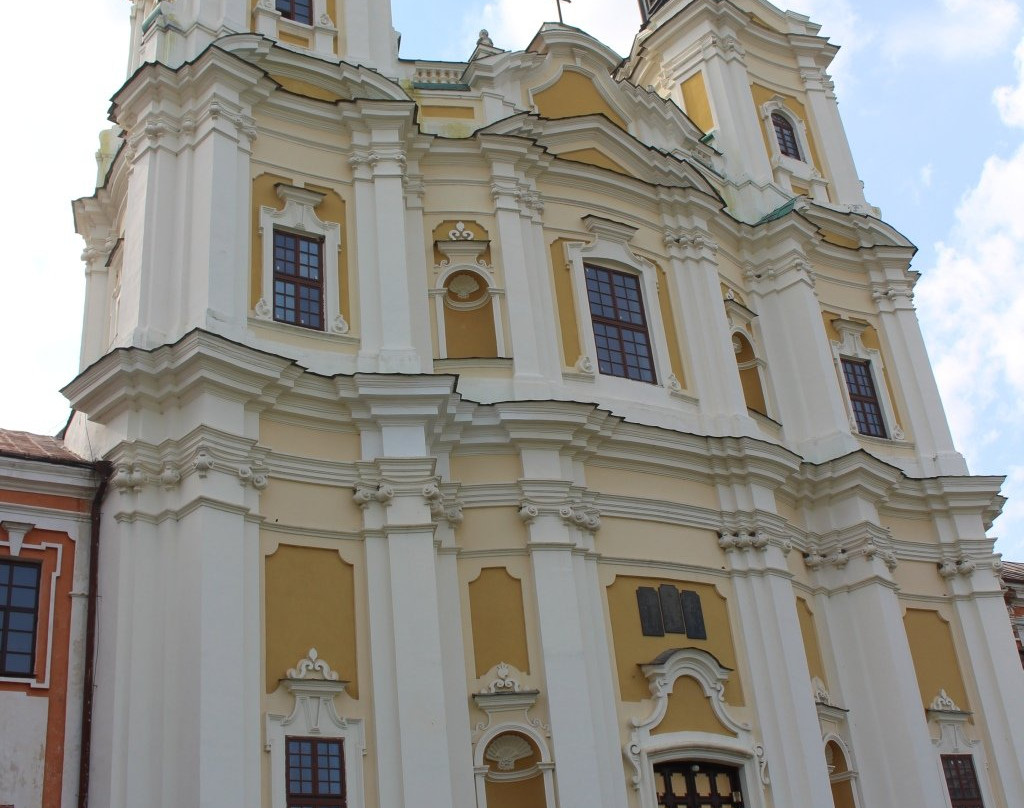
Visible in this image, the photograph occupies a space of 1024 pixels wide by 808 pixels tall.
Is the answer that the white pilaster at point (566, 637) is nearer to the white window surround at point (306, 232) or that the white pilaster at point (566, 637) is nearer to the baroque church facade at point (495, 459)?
the baroque church facade at point (495, 459)

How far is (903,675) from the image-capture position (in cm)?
1820

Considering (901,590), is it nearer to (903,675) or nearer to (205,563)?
(903,675)

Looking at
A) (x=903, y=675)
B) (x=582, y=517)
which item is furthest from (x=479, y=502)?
(x=903, y=675)

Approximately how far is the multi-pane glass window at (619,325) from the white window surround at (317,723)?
6.48 m

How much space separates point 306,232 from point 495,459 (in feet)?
12.8

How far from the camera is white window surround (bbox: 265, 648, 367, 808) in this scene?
520 inches

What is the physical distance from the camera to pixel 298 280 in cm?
1628

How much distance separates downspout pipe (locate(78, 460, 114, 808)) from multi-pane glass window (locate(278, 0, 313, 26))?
777 centimetres

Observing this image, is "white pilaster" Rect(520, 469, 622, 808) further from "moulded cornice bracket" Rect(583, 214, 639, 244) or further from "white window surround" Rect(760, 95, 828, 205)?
"white window surround" Rect(760, 95, 828, 205)

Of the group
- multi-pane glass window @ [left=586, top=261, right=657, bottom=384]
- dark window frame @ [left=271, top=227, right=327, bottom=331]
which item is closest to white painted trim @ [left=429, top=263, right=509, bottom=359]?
multi-pane glass window @ [left=586, top=261, right=657, bottom=384]

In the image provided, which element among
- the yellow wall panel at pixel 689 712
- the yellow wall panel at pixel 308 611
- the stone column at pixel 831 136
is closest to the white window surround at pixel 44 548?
the yellow wall panel at pixel 308 611

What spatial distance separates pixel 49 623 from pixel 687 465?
8.59 m

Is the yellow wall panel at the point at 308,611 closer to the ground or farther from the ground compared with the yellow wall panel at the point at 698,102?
closer to the ground

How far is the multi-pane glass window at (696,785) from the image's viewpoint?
15.5m
